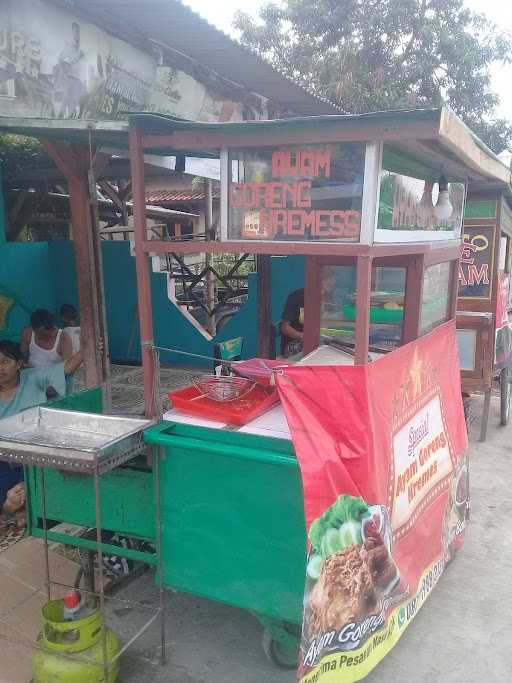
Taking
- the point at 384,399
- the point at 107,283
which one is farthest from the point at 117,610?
the point at 107,283

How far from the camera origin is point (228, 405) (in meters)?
2.99

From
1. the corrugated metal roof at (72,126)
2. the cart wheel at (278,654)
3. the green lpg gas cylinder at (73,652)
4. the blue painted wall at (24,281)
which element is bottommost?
the cart wheel at (278,654)

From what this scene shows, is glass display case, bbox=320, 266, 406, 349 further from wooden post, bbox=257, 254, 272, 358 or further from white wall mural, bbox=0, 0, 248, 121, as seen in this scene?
wooden post, bbox=257, 254, 272, 358

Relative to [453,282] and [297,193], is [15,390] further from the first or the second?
[453,282]

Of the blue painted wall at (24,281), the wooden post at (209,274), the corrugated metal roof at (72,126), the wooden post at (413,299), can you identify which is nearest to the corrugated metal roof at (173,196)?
the wooden post at (209,274)

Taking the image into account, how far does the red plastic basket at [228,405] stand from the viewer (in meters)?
2.82

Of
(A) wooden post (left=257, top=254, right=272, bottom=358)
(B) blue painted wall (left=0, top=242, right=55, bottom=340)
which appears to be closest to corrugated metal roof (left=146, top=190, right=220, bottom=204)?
(B) blue painted wall (left=0, top=242, right=55, bottom=340)

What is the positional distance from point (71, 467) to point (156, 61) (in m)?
4.84

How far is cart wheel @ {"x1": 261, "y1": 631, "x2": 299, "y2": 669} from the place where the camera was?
286 cm

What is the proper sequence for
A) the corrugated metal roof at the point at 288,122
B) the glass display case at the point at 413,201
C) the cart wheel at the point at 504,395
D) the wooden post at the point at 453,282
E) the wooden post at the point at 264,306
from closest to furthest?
the corrugated metal roof at the point at 288,122
the glass display case at the point at 413,201
the wooden post at the point at 453,282
the wooden post at the point at 264,306
the cart wheel at the point at 504,395

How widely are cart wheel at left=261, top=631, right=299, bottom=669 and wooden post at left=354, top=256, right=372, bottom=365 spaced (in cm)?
146

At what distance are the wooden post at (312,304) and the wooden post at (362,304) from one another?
1488mm

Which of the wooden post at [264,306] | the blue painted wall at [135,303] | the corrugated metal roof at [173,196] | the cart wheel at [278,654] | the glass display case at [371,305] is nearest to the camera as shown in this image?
the cart wheel at [278,654]

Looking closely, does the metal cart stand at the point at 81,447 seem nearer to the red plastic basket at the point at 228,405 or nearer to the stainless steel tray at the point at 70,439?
the stainless steel tray at the point at 70,439
